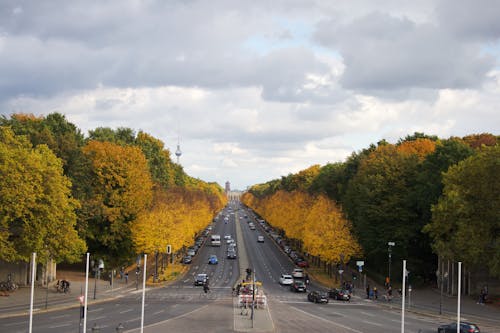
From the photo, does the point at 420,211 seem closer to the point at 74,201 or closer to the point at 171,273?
the point at 171,273

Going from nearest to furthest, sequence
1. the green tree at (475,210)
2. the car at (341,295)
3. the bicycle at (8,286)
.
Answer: the green tree at (475,210)
the bicycle at (8,286)
the car at (341,295)

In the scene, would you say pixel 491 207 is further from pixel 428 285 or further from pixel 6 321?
pixel 6 321

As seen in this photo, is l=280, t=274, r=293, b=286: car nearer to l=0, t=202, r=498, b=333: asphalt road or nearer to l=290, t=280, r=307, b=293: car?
l=0, t=202, r=498, b=333: asphalt road

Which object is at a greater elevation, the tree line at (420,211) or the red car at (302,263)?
the tree line at (420,211)

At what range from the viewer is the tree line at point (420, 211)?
56625 millimetres

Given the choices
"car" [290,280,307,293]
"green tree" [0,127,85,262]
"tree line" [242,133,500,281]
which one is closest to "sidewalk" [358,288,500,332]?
"tree line" [242,133,500,281]

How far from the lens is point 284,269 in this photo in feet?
334

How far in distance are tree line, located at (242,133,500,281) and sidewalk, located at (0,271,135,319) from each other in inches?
1186

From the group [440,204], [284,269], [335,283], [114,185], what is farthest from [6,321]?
[284,269]

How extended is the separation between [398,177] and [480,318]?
33028mm

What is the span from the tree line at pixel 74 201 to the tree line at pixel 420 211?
24888 millimetres

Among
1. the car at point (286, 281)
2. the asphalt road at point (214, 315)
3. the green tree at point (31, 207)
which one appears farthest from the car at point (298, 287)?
the green tree at point (31, 207)

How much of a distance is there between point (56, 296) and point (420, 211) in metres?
47.0

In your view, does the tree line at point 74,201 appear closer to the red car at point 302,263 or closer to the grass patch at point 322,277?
the red car at point 302,263
